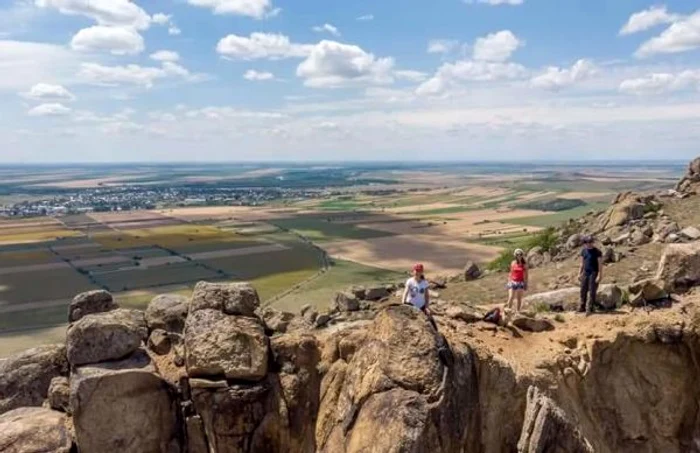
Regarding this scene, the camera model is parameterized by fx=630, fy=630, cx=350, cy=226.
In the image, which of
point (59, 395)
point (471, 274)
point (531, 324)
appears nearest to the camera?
point (59, 395)

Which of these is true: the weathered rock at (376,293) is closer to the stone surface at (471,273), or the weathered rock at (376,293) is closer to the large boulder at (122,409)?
the stone surface at (471,273)

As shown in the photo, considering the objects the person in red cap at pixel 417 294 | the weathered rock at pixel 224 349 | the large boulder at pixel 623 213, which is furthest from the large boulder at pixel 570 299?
the large boulder at pixel 623 213

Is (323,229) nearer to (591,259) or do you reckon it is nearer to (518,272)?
(518,272)

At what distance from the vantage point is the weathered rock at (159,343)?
22.3 metres

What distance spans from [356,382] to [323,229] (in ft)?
474

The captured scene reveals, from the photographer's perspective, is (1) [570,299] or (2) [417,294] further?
(1) [570,299]

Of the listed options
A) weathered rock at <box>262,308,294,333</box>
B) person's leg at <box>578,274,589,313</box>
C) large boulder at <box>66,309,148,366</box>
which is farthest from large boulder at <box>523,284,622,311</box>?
large boulder at <box>66,309,148,366</box>

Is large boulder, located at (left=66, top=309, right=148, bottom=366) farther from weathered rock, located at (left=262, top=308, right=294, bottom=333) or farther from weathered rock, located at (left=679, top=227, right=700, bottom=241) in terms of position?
weathered rock, located at (left=679, top=227, right=700, bottom=241)

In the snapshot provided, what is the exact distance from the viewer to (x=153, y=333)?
22812 mm

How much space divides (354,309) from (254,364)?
982cm

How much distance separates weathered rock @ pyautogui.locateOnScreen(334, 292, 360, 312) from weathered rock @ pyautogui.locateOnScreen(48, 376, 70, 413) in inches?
494

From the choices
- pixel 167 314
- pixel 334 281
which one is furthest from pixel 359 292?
pixel 334 281

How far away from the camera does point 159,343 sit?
878 inches

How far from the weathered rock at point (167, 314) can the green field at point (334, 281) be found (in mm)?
40363
